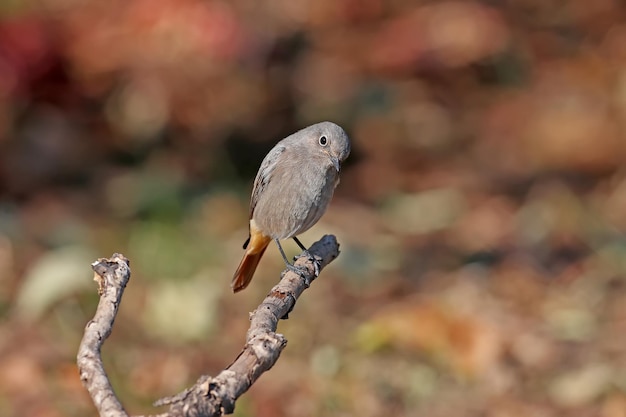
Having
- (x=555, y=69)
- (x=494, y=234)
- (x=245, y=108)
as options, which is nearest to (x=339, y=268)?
(x=494, y=234)

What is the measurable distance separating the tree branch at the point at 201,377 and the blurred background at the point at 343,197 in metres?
2.13

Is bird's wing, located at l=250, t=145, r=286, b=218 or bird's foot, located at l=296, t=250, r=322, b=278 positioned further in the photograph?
bird's wing, located at l=250, t=145, r=286, b=218

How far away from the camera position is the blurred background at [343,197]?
5051 mm

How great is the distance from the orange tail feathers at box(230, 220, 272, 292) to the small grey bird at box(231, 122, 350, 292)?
0.28 feet

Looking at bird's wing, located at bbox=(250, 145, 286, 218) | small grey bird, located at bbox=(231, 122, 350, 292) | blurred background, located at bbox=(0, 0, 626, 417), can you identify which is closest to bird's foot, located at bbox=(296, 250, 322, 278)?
small grey bird, located at bbox=(231, 122, 350, 292)

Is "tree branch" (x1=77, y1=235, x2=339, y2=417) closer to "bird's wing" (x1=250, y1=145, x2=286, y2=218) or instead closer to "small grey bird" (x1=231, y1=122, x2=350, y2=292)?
"small grey bird" (x1=231, y1=122, x2=350, y2=292)

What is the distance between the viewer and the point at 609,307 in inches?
222

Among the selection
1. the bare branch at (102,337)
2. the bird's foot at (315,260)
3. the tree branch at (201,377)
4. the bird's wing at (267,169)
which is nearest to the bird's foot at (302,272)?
the bird's foot at (315,260)

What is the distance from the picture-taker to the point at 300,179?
387cm

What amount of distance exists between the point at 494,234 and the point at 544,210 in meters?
0.42

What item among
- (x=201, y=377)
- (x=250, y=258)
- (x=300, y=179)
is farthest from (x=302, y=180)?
(x=201, y=377)

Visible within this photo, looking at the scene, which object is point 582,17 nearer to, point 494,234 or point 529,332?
point 494,234

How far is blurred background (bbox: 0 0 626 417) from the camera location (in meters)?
5.05

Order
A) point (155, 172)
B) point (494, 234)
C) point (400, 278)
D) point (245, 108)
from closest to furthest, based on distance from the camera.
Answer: point (400, 278) < point (494, 234) < point (155, 172) < point (245, 108)
